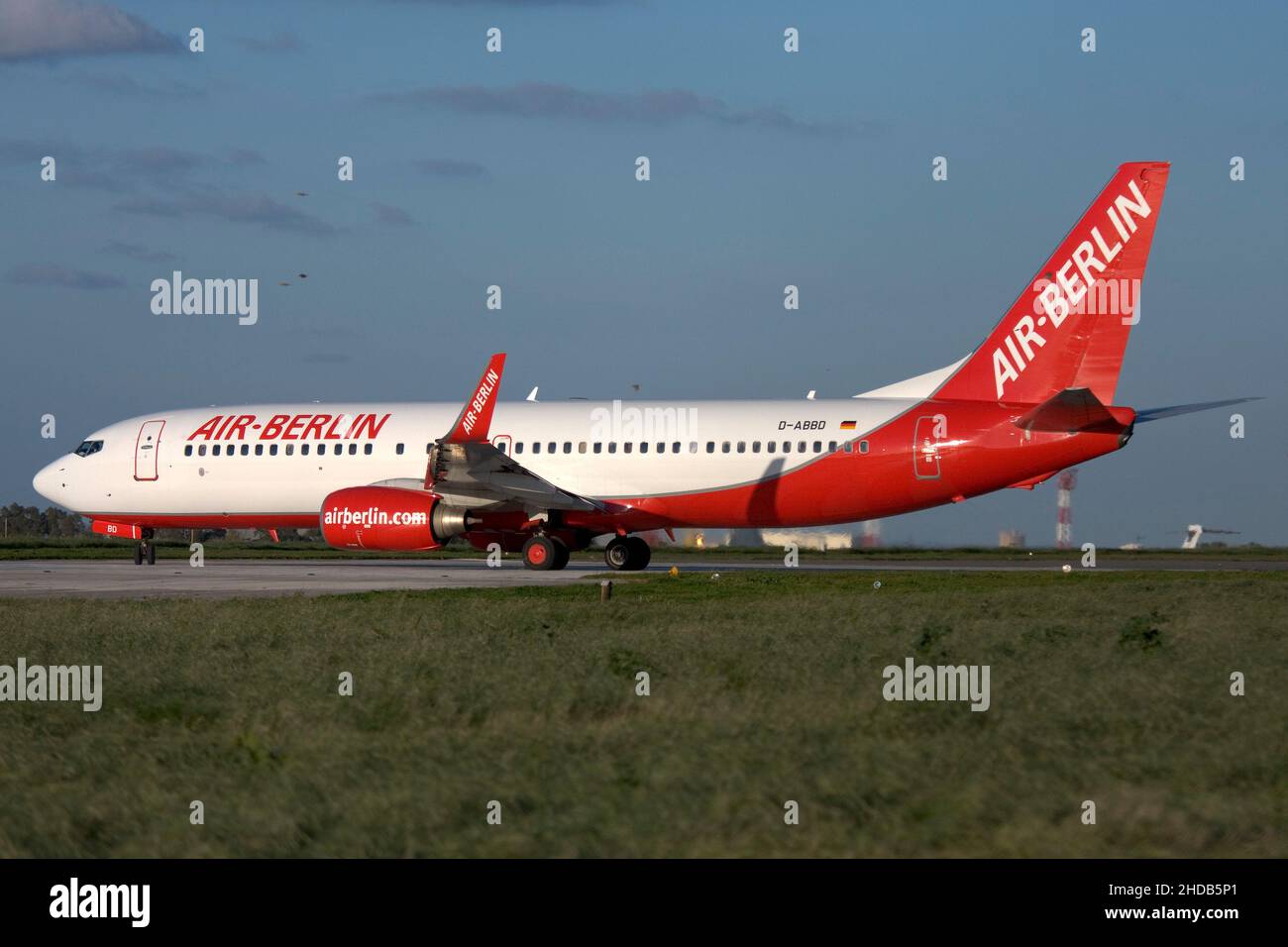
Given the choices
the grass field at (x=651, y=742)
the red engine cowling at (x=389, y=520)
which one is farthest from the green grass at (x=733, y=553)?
the grass field at (x=651, y=742)

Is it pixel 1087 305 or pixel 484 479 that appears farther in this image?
pixel 484 479

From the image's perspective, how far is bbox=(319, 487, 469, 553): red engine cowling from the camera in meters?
32.2

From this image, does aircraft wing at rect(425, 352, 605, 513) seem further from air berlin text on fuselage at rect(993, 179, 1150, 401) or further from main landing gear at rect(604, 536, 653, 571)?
air berlin text on fuselage at rect(993, 179, 1150, 401)

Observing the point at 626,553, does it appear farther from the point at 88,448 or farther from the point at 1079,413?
the point at 88,448

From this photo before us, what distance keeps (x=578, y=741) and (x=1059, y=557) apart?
127 ft

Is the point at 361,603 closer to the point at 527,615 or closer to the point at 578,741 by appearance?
the point at 527,615

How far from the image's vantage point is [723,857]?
6.82 meters

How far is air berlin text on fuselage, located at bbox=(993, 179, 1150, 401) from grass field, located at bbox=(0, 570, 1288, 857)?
12.8m

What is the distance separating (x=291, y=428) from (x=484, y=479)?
6947 millimetres

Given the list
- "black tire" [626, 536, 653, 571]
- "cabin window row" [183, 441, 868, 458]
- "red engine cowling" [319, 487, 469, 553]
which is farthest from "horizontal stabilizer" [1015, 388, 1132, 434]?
"red engine cowling" [319, 487, 469, 553]

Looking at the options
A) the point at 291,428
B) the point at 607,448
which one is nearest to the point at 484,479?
the point at 607,448

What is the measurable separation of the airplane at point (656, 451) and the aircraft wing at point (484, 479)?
0.05 metres

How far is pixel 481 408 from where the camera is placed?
3127cm
